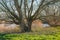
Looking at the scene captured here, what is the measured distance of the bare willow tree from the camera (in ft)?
39.4

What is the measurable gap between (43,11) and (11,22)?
249 cm

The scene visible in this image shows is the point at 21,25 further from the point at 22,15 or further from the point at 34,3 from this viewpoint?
the point at 34,3

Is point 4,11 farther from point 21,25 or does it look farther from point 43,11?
point 43,11

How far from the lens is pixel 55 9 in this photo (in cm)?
1278

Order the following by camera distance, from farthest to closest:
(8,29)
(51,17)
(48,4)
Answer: (8,29), (51,17), (48,4)

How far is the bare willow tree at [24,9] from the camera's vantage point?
12.0m

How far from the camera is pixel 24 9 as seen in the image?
12188mm

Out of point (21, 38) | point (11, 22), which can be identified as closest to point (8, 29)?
point (11, 22)

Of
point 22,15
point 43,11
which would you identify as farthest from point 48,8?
point 22,15

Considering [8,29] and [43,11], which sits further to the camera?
[8,29]

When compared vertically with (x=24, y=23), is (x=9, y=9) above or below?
above

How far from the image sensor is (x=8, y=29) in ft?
46.4

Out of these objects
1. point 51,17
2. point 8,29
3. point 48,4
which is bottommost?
point 8,29

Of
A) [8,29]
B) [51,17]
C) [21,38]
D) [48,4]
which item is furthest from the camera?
[8,29]
